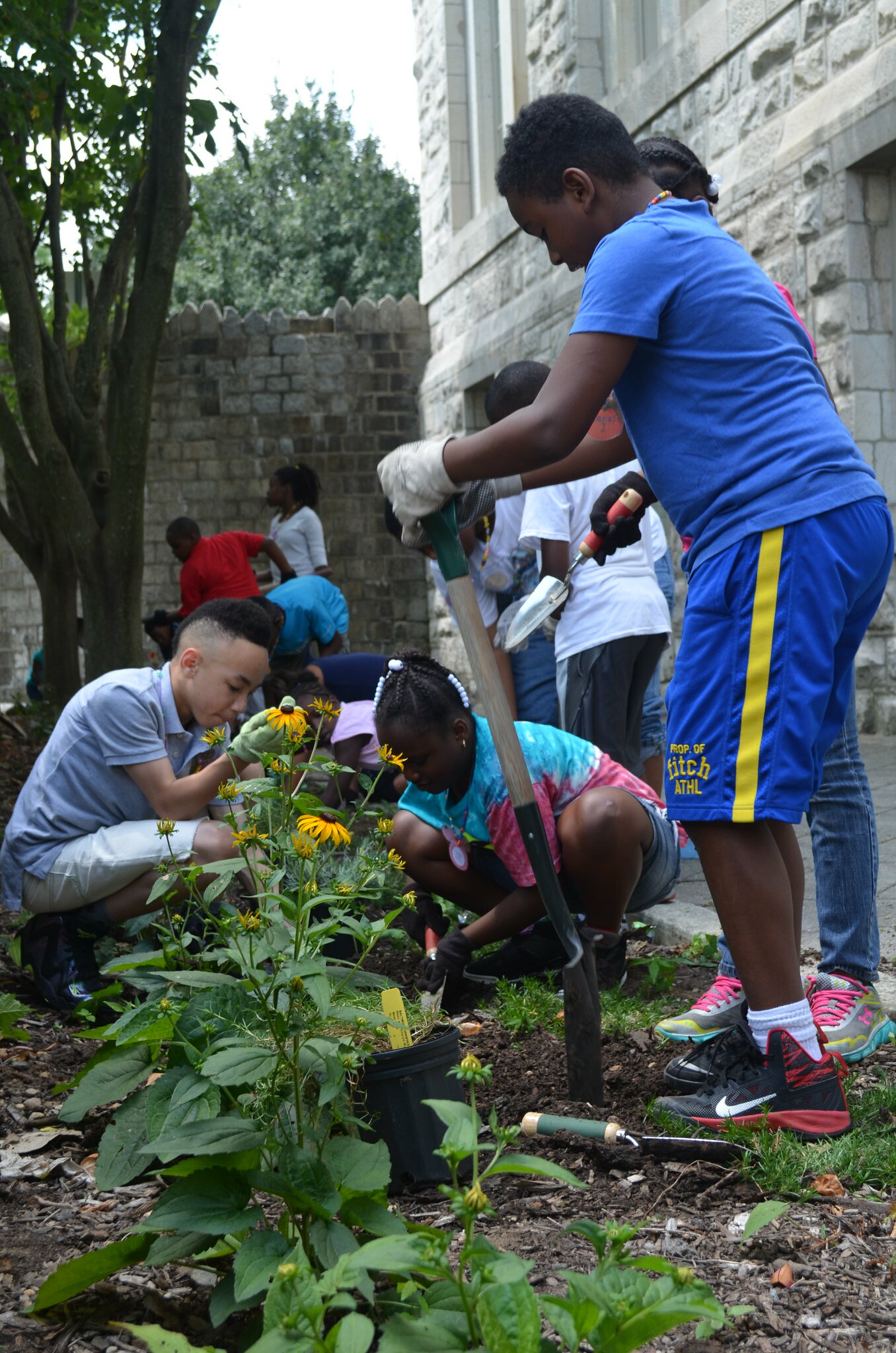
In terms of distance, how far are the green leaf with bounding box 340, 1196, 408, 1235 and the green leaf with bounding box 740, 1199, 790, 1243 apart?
1.52 ft

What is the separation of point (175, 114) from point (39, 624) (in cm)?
932

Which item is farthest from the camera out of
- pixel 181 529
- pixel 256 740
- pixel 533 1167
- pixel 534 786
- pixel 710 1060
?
pixel 181 529

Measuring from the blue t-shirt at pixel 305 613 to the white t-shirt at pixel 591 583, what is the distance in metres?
3.23

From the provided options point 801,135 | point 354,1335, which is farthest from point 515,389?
point 801,135

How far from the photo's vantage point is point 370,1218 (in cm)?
161

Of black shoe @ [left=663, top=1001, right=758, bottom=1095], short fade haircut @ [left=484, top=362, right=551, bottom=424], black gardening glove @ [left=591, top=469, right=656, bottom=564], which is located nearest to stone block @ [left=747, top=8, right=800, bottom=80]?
short fade haircut @ [left=484, top=362, right=551, bottom=424]

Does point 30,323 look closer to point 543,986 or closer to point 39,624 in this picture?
point 543,986

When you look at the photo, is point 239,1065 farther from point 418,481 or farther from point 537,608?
point 537,608

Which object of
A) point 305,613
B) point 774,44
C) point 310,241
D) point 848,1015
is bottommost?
point 848,1015

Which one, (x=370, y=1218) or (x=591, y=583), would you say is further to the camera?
(x=591, y=583)

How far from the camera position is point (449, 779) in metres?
3.16

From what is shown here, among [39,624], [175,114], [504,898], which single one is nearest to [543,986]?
[504,898]

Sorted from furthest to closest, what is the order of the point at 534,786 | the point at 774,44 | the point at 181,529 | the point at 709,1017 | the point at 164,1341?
1. the point at 181,529
2. the point at 774,44
3. the point at 534,786
4. the point at 709,1017
5. the point at 164,1341

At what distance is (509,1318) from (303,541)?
9.12 metres
